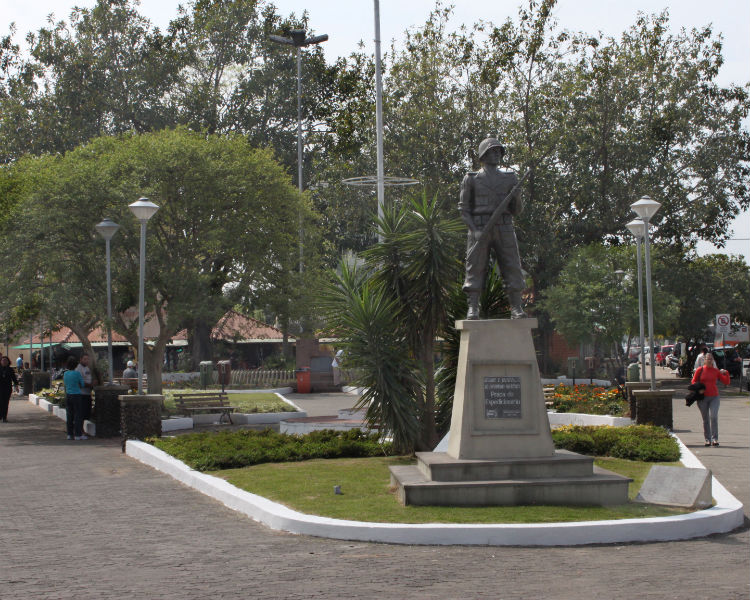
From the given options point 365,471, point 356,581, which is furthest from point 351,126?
point 356,581

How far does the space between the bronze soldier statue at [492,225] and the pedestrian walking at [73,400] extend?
10466mm

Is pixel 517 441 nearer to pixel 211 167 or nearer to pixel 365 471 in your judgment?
pixel 365 471

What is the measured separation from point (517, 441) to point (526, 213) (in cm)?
2805

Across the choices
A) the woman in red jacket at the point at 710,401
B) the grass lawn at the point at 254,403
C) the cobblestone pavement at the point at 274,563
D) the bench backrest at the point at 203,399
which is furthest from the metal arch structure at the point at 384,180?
the cobblestone pavement at the point at 274,563

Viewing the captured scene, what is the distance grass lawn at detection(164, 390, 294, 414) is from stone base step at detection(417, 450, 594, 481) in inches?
601

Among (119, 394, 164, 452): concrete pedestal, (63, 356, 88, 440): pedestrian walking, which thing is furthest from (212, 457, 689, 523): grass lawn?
(63, 356, 88, 440): pedestrian walking

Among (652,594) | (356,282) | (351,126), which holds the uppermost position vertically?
(351,126)

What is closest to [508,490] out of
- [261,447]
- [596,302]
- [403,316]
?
[403,316]

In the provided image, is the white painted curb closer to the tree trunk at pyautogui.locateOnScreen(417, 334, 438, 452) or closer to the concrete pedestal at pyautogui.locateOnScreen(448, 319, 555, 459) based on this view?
the concrete pedestal at pyautogui.locateOnScreen(448, 319, 555, 459)

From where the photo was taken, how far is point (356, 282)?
14.9m

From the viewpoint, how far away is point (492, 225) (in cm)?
1123

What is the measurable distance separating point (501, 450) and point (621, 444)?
4.49 m

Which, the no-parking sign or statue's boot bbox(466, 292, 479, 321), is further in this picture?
the no-parking sign

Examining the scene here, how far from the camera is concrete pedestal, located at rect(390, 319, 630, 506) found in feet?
31.7
